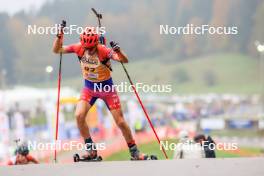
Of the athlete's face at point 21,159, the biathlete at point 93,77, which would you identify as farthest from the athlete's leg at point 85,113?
the athlete's face at point 21,159

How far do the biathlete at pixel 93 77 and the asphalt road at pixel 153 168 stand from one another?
127 centimetres

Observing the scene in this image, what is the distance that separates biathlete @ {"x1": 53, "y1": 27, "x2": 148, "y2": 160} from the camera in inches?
305

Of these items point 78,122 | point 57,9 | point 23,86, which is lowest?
point 78,122

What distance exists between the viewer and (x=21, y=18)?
2648 cm

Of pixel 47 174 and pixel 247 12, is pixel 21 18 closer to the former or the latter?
pixel 247 12

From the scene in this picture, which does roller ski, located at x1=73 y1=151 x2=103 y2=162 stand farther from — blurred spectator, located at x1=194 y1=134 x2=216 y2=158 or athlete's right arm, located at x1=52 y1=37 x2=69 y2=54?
blurred spectator, located at x1=194 y1=134 x2=216 y2=158

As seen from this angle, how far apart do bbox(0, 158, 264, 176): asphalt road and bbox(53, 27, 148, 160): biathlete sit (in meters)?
1.27

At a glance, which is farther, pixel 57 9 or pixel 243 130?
pixel 243 130

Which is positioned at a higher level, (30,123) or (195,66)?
(195,66)

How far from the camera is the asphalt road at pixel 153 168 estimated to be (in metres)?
5.93

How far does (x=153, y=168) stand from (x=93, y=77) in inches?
77.8

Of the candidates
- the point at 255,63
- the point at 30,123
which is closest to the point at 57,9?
the point at 30,123

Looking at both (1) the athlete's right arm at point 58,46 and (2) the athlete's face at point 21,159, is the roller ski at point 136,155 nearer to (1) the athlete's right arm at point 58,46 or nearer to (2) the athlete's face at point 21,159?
(1) the athlete's right arm at point 58,46

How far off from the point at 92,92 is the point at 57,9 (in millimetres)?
17294
